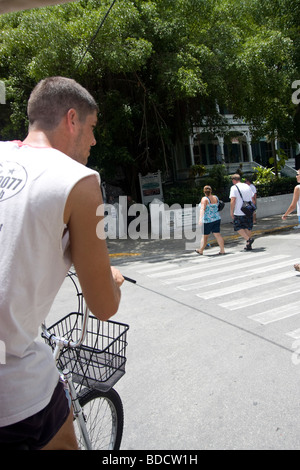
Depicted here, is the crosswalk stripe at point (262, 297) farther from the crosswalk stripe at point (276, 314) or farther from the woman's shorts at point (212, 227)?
the woman's shorts at point (212, 227)

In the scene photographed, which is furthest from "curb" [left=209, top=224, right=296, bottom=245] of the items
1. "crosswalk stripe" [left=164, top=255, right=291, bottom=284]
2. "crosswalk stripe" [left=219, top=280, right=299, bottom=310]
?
"crosswalk stripe" [left=219, top=280, right=299, bottom=310]

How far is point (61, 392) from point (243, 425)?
1.92 meters

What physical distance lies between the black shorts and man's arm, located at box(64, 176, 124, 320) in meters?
0.40

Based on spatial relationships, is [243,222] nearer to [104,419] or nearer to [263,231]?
[263,231]

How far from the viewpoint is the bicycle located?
78.1 inches

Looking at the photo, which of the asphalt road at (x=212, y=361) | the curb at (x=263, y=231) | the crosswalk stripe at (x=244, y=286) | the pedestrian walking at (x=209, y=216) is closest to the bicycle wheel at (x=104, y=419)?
the asphalt road at (x=212, y=361)

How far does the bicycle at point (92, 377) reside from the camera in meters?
1.98

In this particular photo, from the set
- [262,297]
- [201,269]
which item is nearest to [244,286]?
[262,297]

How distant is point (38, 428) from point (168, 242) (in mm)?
11662

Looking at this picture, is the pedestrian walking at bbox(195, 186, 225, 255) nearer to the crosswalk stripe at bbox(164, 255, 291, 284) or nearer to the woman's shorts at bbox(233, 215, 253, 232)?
the woman's shorts at bbox(233, 215, 253, 232)

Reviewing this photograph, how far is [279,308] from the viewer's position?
537 cm

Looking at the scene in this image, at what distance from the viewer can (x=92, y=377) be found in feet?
6.81

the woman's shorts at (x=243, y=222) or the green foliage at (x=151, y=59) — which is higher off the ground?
the green foliage at (x=151, y=59)
